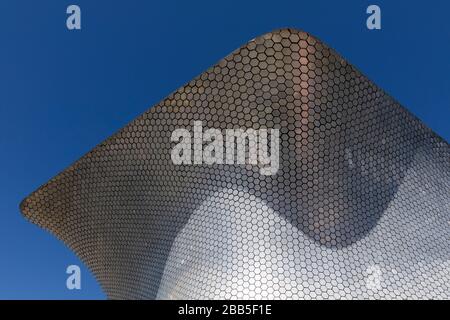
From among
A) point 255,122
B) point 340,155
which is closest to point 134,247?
point 255,122

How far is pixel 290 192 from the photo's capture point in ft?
20.8

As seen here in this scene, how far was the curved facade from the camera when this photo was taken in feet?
19.8

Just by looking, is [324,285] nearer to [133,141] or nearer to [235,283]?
[235,283]

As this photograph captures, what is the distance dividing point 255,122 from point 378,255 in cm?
258

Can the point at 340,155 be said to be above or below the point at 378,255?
above

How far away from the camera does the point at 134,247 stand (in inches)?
311

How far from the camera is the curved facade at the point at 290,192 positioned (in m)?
6.04
